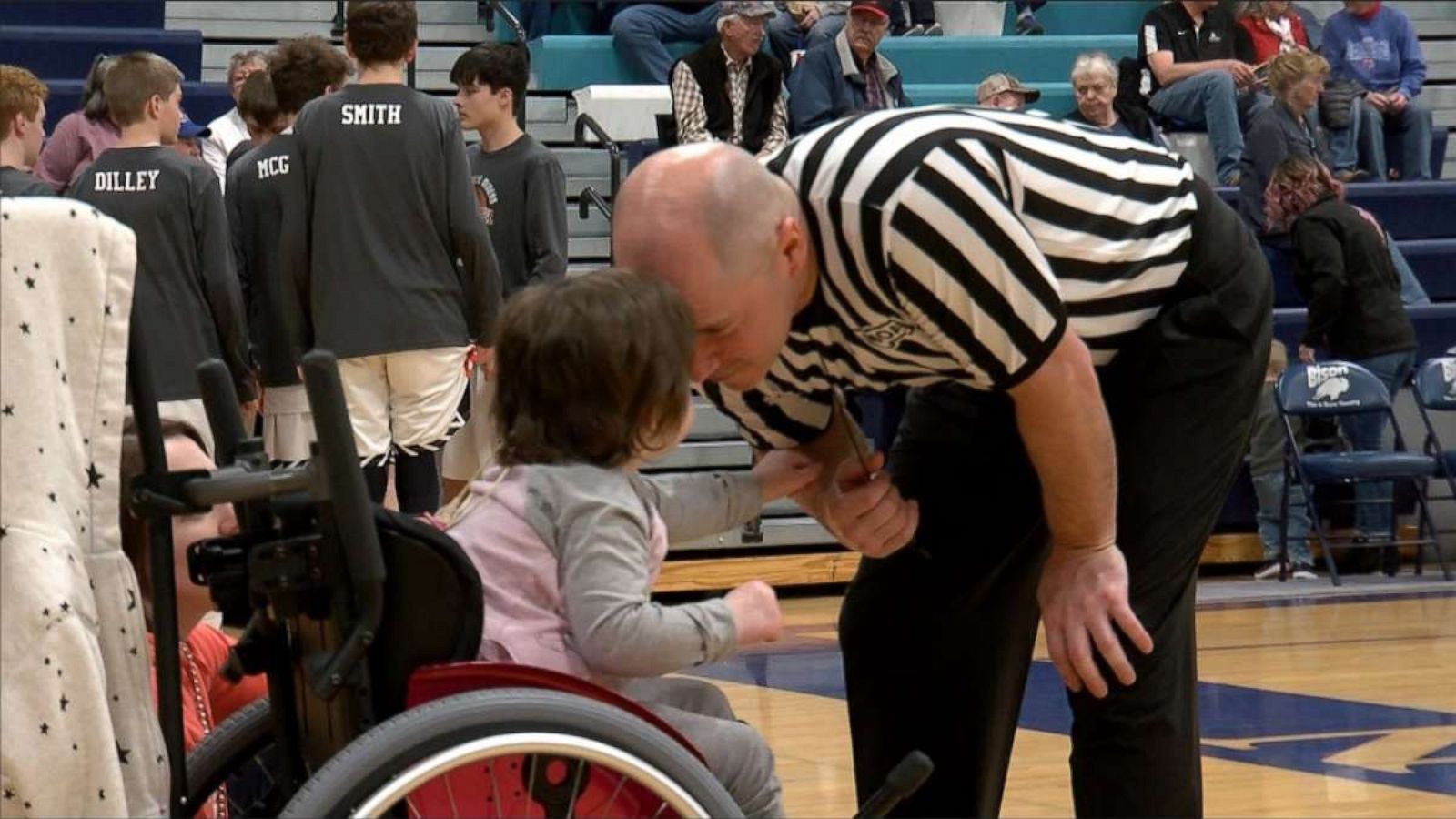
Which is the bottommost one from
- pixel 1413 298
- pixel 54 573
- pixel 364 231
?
pixel 1413 298

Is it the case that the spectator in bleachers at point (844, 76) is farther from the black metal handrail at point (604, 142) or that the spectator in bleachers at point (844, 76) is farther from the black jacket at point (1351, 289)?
the black jacket at point (1351, 289)

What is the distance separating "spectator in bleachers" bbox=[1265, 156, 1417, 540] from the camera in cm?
868

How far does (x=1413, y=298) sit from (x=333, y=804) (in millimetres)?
8326

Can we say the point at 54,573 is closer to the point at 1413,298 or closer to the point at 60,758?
the point at 60,758

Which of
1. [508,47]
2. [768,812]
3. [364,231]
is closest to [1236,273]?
[768,812]

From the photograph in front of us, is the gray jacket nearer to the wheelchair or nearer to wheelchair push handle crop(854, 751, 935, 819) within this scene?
wheelchair push handle crop(854, 751, 935, 819)

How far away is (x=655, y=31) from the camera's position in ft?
35.3

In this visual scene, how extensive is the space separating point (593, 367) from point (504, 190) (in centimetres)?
471

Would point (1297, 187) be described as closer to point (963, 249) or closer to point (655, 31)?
point (655, 31)

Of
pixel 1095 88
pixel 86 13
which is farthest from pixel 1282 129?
pixel 86 13

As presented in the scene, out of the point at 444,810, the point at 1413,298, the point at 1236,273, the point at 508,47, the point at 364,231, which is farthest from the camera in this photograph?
the point at 1413,298

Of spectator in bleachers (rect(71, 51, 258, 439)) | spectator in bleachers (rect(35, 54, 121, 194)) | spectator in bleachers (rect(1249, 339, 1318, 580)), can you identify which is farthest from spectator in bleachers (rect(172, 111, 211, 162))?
spectator in bleachers (rect(1249, 339, 1318, 580))

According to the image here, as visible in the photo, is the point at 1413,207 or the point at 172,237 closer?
the point at 172,237

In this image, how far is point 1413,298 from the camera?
958cm
